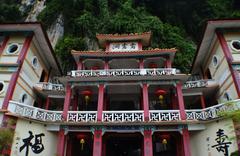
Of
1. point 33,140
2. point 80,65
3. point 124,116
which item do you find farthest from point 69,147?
point 80,65

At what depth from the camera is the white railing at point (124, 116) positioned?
1439 centimetres

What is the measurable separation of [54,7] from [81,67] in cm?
1786

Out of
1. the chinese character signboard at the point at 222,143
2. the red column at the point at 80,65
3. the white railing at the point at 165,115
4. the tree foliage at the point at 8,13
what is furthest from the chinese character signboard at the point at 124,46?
the tree foliage at the point at 8,13

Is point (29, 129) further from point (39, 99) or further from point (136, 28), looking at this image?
point (136, 28)

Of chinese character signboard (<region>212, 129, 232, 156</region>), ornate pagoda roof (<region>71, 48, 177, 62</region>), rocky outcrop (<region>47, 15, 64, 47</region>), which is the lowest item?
chinese character signboard (<region>212, 129, 232, 156</region>)

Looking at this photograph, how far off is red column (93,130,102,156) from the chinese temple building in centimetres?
6

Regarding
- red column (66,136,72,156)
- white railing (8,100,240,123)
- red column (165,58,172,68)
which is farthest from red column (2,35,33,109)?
red column (165,58,172,68)

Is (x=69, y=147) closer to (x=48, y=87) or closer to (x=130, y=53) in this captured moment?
(x=48, y=87)

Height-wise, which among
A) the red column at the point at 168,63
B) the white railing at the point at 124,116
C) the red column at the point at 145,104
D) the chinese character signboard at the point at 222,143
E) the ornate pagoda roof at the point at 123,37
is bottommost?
the chinese character signboard at the point at 222,143

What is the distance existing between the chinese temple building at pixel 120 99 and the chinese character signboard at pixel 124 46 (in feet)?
0.28

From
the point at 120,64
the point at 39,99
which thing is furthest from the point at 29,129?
the point at 120,64

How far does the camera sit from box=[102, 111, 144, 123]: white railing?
14.4m

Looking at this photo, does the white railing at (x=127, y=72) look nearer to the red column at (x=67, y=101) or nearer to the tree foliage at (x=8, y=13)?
the red column at (x=67, y=101)

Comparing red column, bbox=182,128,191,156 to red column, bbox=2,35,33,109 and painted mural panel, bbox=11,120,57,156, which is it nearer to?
painted mural panel, bbox=11,120,57,156
